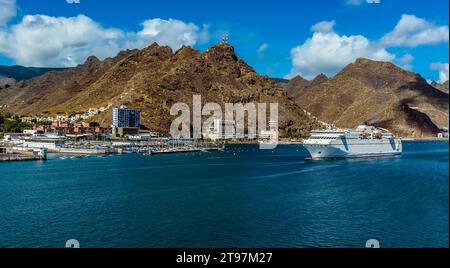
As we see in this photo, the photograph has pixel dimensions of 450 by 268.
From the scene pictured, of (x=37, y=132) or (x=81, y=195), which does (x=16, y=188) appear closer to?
(x=81, y=195)

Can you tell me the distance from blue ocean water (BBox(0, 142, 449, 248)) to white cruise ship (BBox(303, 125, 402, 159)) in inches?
1203

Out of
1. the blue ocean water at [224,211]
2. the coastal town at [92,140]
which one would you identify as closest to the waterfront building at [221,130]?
the coastal town at [92,140]

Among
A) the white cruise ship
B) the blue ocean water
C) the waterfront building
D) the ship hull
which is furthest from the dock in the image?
the blue ocean water

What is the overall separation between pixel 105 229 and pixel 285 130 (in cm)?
17785

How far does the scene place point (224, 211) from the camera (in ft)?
102

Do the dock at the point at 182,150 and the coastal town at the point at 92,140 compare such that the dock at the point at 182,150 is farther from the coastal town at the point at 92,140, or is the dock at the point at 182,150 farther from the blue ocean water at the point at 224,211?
the blue ocean water at the point at 224,211

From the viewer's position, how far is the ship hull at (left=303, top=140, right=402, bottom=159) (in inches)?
3246

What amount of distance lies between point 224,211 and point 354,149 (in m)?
62.9

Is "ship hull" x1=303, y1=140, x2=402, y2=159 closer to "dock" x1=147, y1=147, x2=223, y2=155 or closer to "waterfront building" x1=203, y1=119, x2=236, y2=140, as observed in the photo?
"dock" x1=147, y1=147, x2=223, y2=155

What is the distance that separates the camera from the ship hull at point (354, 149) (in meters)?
82.4

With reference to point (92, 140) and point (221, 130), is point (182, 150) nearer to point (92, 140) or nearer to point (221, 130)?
point (92, 140)

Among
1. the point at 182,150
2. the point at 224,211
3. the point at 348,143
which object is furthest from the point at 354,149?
the point at 224,211

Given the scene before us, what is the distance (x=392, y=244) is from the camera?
21.3 m
